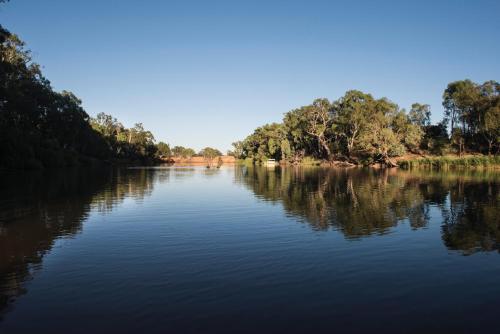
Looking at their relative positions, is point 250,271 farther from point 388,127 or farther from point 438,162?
point 388,127

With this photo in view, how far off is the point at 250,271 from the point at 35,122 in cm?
10140

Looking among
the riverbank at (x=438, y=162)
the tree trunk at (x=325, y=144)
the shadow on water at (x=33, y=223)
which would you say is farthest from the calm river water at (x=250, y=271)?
the tree trunk at (x=325, y=144)

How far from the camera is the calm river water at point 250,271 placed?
32.0 feet

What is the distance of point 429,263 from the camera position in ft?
48.8

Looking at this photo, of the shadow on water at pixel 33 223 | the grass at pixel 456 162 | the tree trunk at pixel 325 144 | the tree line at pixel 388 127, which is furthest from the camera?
the tree trunk at pixel 325 144

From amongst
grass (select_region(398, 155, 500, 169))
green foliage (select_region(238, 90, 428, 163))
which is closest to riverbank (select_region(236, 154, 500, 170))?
grass (select_region(398, 155, 500, 169))

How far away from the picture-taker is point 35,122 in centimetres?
9906

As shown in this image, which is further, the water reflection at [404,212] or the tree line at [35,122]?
the tree line at [35,122]

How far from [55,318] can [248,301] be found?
4827 millimetres

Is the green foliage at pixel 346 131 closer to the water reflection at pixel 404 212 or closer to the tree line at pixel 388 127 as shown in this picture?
the tree line at pixel 388 127

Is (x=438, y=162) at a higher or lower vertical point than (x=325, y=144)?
lower

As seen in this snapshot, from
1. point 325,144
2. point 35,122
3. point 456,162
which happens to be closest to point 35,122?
point 35,122

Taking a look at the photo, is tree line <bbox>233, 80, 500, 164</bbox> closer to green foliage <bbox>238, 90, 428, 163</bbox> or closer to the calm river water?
green foliage <bbox>238, 90, 428, 163</bbox>

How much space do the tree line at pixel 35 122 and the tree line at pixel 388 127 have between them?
69.4 meters
